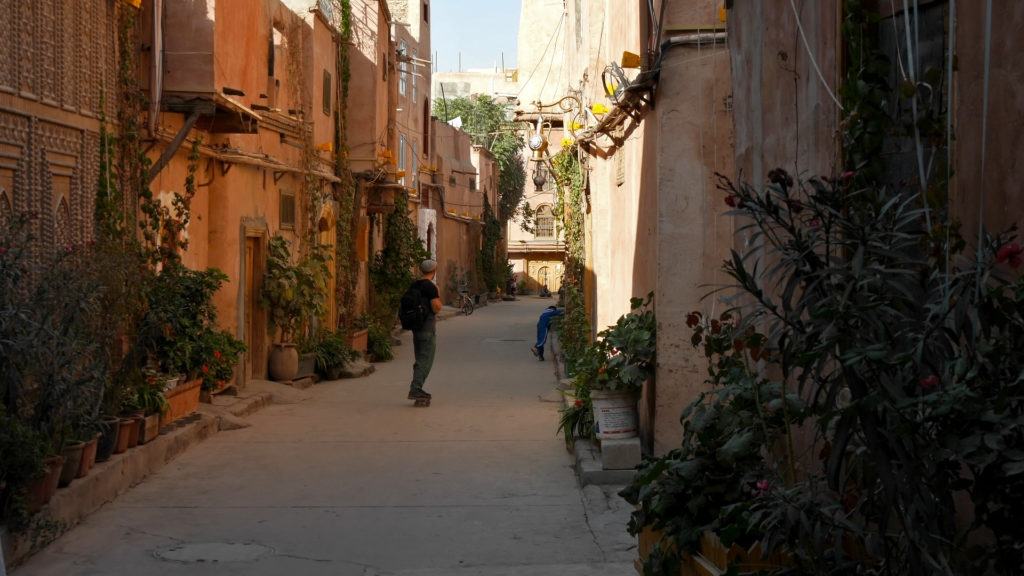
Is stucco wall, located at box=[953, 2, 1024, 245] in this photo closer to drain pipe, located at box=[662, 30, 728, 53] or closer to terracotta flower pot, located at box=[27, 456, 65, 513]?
drain pipe, located at box=[662, 30, 728, 53]

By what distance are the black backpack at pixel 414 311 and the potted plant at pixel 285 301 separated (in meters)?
3.34

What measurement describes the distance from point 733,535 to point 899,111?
1907 millimetres

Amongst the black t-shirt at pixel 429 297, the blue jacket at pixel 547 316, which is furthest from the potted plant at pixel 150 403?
the blue jacket at pixel 547 316

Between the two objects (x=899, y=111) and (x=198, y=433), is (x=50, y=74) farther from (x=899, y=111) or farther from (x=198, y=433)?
(x=899, y=111)

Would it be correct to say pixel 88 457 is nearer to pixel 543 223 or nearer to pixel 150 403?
pixel 150 403

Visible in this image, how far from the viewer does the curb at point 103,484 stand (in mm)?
7242

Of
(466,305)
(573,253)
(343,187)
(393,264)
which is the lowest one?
(466,305)

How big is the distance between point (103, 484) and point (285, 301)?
920 cm

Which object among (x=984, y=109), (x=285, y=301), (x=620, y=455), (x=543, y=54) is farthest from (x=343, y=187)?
(x=984, y=109)

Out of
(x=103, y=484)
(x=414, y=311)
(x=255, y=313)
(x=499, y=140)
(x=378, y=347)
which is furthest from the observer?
(x=499, y=140)

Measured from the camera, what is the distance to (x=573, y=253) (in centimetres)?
2131

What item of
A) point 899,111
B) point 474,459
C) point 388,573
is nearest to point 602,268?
point 474,459

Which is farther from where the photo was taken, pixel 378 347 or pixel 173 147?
pixel 378 347

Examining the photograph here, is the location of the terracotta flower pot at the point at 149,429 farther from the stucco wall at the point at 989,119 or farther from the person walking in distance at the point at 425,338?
the stucco wall at the point at 989,119
